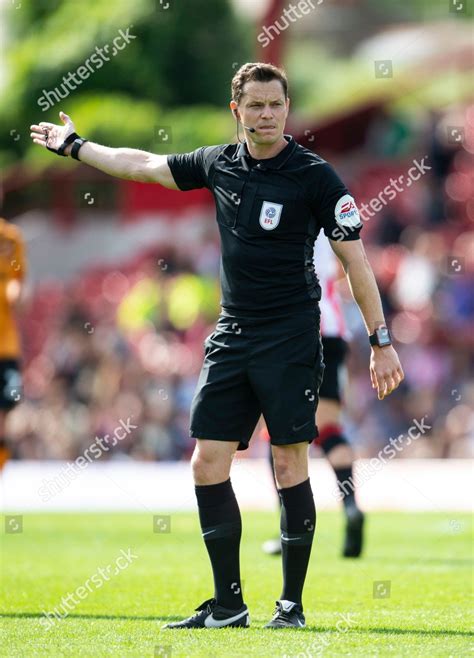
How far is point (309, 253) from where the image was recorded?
655 centimetres

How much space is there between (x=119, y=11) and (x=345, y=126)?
15809 millimetres

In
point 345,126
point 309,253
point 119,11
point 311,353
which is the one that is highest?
point 119,11

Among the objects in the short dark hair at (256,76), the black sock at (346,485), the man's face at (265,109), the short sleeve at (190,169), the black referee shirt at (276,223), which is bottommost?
the black sock at (346,485)

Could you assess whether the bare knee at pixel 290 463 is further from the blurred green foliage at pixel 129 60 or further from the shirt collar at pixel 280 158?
the blurred green foliage at pixel 129 60

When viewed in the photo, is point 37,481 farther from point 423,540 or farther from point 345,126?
point 345,126

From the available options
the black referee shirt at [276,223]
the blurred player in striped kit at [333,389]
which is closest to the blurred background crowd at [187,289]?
the blurred player in striped kit at [333,389]

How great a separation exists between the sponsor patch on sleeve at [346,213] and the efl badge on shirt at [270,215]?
25 centimetres

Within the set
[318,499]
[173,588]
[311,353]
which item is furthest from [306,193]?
[318,499]

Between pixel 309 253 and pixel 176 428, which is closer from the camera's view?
pixel 309 253

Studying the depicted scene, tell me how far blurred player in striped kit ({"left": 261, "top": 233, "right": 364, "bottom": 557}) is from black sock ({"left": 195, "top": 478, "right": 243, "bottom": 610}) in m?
3.04

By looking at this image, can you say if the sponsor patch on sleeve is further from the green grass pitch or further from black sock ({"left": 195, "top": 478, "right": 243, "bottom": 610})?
the green grass pitch

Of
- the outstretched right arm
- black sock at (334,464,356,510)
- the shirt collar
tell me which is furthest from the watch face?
black sock at (334,464,356,510)

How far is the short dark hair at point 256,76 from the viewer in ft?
21.0

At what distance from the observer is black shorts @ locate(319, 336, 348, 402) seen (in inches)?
381
